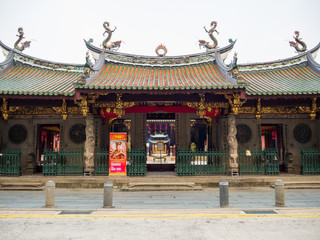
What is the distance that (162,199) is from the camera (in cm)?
775

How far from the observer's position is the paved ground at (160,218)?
14.8 ft

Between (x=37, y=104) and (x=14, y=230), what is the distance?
777 cm

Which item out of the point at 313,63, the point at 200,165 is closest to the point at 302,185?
the point at 200,165

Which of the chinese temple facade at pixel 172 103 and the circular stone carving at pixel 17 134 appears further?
the circular stone carving at pixel 17 134

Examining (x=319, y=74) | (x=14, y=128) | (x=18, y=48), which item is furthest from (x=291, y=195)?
(x=18, y=48)

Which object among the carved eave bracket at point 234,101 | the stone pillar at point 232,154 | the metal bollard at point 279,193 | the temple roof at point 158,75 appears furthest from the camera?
the stone pillar at point 232,154

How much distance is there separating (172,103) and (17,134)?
836cm

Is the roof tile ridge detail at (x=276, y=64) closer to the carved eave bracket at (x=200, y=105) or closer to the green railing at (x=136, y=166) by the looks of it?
the carved eave bracket at (x=200, y=105)

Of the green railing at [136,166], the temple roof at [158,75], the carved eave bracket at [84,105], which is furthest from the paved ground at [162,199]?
the temple roof at [158,75]

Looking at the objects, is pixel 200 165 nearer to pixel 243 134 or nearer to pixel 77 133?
pixel 243 134

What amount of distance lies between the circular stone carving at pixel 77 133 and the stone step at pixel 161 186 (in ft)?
13.2

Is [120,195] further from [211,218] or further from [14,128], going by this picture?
[14,128]

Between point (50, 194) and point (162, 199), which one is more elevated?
point (50, 194)

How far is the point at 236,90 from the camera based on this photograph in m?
9.55
